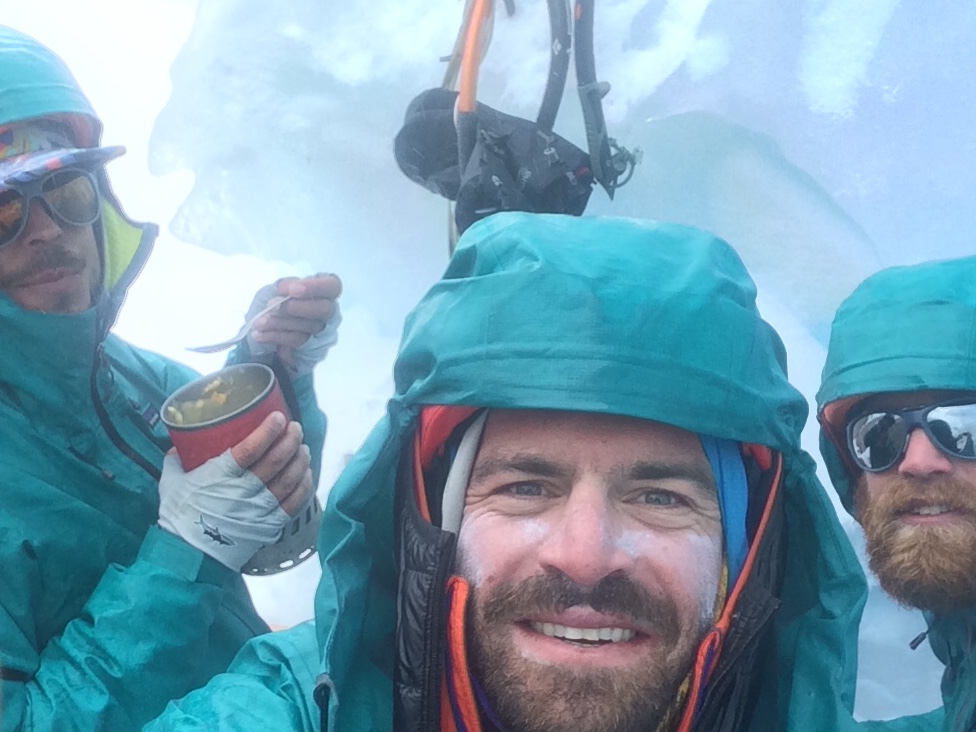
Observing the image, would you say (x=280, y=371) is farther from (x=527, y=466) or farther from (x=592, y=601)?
(x=592, y=601)

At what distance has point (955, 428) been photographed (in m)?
1.26

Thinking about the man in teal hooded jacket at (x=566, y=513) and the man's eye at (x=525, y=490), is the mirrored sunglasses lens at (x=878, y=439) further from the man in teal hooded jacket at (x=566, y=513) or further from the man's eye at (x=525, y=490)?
the man's eye at (x=525, y=490)

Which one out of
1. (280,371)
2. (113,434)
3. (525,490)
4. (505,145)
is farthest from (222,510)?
(505,145)

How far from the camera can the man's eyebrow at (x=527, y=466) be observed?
897mm

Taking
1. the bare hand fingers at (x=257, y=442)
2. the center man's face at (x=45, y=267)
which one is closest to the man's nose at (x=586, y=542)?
the bare hand fingers at (x=257, y=442)

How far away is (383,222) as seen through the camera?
3.33 metres

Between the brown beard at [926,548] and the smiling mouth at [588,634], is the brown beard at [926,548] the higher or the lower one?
the higher one

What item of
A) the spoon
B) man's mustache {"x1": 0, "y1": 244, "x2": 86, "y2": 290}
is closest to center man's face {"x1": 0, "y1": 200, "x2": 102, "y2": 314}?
man's mustache {"x1": 0, "y1": 244, "x2": 86, "y2": 290}

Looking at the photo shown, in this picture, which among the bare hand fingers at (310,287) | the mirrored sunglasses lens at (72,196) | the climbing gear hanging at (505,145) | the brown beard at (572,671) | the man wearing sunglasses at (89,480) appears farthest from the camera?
the climbing gear hanging at (505,145)

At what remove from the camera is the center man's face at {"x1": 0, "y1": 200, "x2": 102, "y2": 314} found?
121 cm

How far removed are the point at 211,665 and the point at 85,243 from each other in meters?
0.77

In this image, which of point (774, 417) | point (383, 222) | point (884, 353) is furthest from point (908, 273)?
point (383, 222)

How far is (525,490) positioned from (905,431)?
779 mm

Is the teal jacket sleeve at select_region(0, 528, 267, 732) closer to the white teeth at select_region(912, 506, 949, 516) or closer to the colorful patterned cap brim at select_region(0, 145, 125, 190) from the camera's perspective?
the colorful patterned cap brim at select_region(0, 145, 125, 190)
